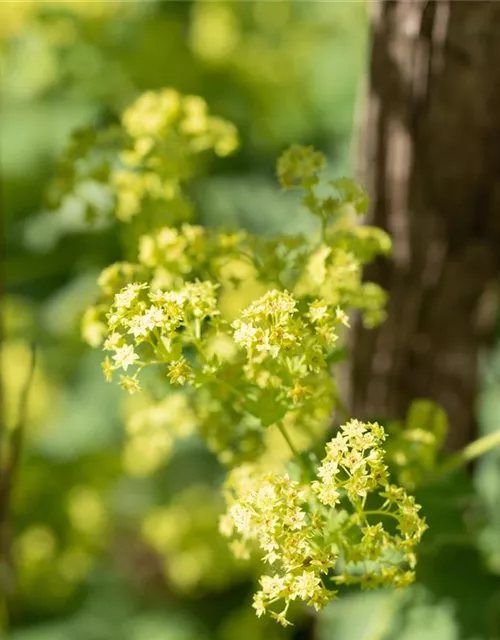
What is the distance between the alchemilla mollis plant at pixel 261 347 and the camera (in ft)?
3.11

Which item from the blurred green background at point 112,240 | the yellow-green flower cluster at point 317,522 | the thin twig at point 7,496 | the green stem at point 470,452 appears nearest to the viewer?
the yellow-green flower cluster at point 317,522

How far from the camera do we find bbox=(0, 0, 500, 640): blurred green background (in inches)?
92.2

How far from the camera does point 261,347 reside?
969 millimetres

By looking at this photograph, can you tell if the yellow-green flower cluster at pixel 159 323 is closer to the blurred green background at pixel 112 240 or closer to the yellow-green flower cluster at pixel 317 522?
the yellow-green flower cluster at pixel 317 522

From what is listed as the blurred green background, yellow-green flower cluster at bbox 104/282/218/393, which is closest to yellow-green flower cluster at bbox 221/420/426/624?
yellow-green flower cluster at bbox 104/282/218/393

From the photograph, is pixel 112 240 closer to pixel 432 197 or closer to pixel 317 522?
pixel 432 197

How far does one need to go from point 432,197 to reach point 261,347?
2.34ft

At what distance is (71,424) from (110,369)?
1711 mm

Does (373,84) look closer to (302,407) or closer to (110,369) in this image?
(302,407)

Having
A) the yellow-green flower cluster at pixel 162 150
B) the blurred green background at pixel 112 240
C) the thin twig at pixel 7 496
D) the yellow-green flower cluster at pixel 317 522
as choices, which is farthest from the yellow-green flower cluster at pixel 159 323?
the blurred green background at pixel 112 240

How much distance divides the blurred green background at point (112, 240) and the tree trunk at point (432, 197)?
0.59 m

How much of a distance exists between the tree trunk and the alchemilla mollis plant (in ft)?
0.36

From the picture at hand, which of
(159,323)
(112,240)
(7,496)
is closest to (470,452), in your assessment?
(159,323)

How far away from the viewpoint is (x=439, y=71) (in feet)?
4.64
